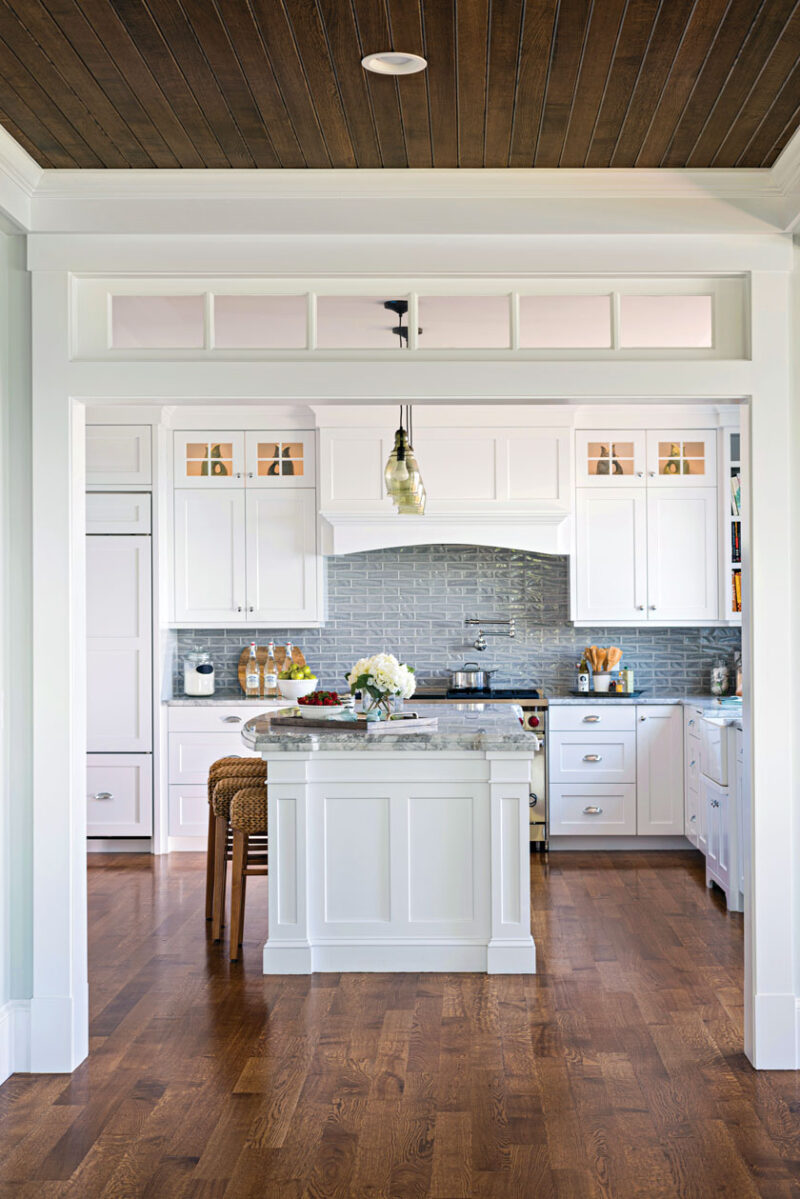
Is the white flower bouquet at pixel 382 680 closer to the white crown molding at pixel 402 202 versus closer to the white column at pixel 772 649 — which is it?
the white column at pixel 772 649

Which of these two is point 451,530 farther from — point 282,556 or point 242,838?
point 242,838

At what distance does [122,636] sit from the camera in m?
6.65

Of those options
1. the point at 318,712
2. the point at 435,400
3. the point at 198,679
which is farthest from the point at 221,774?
the point at 435,400

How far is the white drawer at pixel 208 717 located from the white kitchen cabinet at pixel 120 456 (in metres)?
1.38

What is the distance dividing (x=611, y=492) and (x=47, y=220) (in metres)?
4.09

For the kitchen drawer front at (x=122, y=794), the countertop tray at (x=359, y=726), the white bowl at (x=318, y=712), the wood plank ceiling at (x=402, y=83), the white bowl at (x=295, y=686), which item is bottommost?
the kitchen drawer front at (x=122, y=794)

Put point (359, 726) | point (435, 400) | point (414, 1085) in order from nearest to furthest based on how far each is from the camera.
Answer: point (414, 1085) < point (435, 400) < point (359, 726)

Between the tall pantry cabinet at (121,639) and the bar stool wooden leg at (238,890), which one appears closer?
the bar stool wooden leg at (238,890)

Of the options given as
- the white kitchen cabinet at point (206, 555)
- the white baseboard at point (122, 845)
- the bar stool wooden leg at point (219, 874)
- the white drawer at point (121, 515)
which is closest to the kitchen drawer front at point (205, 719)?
the white kitchen cabinet at point (206, 555)

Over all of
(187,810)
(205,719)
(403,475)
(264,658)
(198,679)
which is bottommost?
(187,810)

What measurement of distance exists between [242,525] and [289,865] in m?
2.97

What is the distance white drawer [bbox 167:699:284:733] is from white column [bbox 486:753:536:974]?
2603mm

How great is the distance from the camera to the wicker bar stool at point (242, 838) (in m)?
4.59

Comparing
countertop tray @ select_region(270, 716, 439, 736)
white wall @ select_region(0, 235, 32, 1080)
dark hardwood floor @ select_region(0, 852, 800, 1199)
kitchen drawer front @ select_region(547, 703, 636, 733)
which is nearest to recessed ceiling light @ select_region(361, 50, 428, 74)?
white wall @ select_region(0, 235, 32, 1080)
